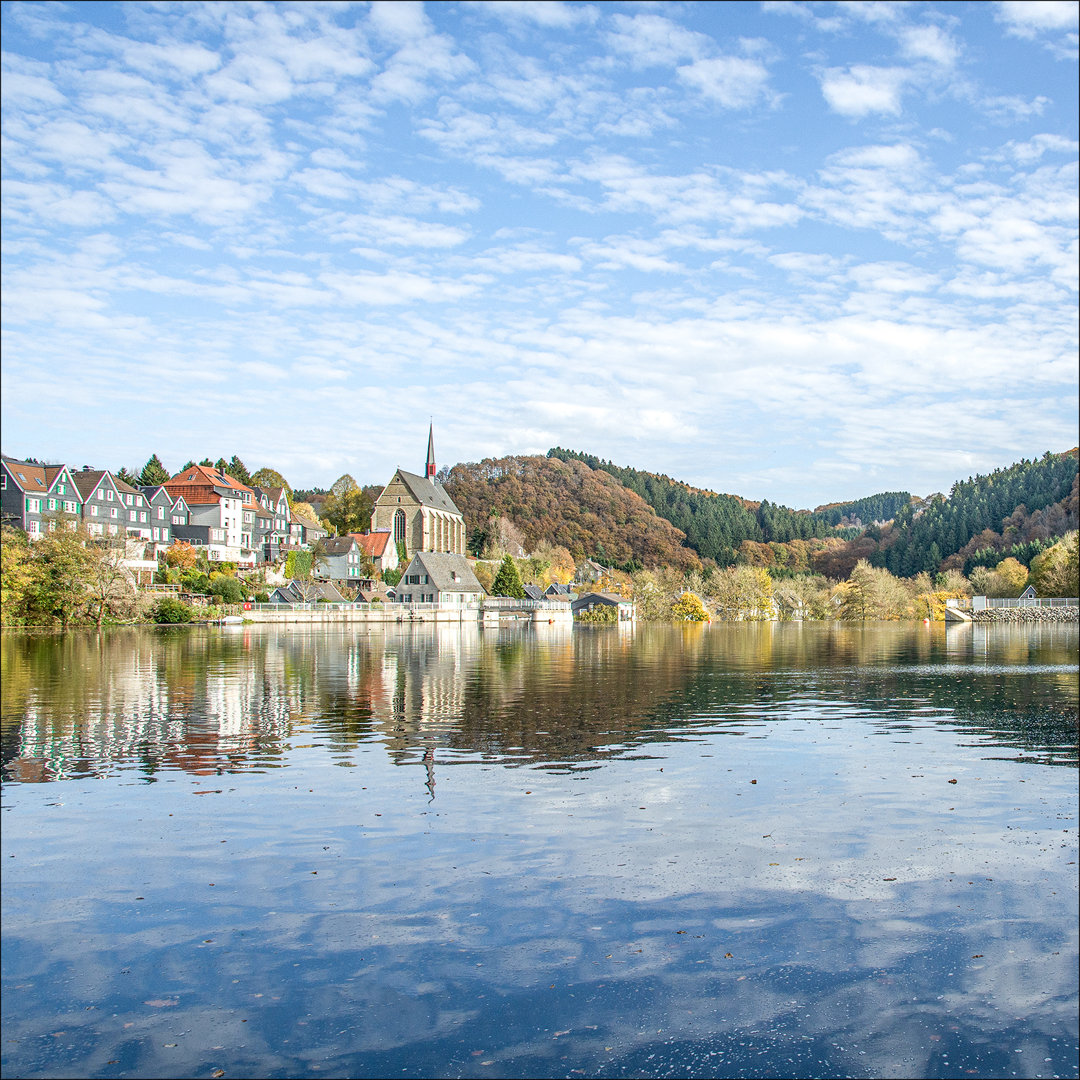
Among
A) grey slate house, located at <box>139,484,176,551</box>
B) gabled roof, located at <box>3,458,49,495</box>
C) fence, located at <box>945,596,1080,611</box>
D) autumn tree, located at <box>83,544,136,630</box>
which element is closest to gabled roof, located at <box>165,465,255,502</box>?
grey slate house, located at <box>139,484,176,551</box>

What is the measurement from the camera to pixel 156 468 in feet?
400

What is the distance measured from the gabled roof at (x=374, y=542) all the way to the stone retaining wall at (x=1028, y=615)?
284 feet

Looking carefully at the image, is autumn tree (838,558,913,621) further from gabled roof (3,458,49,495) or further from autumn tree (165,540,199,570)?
gabled roof (3,458,49,495)

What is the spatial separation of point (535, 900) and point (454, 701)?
16.9m

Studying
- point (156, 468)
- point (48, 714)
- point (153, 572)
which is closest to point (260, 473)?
point (156, 468)

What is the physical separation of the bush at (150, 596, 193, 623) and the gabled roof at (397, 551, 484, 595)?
40.5 metres

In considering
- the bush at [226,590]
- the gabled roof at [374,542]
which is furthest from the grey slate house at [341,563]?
the bush at [226,590]

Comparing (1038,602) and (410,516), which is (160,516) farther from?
(1038,602)

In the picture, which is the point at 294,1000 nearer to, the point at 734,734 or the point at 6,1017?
the point at 6,1017

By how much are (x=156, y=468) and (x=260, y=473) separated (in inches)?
783

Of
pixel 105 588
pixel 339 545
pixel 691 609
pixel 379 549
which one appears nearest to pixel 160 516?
pixel 339 545

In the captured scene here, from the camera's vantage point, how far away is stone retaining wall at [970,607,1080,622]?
121312mm

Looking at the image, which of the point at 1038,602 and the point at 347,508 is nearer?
the point at 1038,602

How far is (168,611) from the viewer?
78.7 meters
